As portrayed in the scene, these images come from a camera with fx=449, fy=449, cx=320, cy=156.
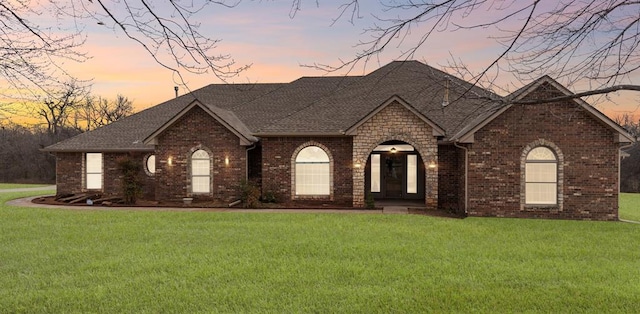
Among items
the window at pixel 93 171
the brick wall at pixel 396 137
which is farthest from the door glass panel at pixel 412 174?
the window at pixel 93 171

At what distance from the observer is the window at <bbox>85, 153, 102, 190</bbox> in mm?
23172

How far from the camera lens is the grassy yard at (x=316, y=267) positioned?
6.88m

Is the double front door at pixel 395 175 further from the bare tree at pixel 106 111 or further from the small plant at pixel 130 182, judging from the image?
the bare tree at pixel 106 111

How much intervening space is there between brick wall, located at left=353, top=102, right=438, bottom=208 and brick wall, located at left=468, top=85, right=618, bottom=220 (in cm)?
222

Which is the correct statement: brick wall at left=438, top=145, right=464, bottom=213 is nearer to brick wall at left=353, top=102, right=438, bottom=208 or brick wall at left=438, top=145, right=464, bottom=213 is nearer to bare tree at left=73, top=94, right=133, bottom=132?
brick wall at left=353, top=102, right=438, bottom=208

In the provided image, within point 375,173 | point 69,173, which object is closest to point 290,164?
point 375,173

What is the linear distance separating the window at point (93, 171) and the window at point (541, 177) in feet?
66.2

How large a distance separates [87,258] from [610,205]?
16.9 metres

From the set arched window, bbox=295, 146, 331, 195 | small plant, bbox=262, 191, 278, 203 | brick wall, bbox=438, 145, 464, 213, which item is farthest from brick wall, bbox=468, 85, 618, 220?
small plant, bbox=262, 191, 278, 203

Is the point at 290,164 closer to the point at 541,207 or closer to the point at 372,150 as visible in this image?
the point at 372,150

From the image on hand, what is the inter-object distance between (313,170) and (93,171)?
11.9 meters

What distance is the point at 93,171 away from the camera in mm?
23281

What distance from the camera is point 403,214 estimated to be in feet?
54.7

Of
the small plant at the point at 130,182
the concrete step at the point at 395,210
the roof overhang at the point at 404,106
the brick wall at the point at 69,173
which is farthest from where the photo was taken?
the brick wall at the point at 69,173
